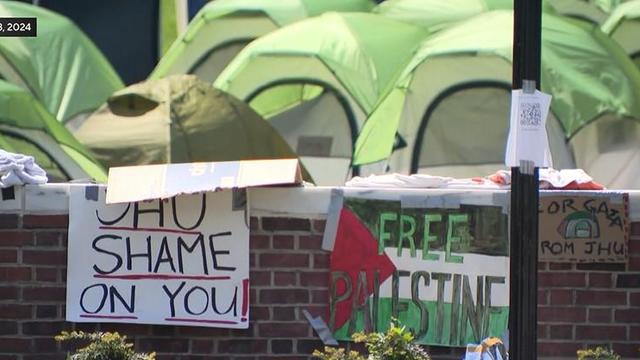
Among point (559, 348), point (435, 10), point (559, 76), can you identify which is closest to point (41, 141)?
point (559, 76)

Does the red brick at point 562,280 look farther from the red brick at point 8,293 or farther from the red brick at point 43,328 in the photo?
the red brick at point 8,293

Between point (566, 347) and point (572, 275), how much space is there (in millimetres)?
395

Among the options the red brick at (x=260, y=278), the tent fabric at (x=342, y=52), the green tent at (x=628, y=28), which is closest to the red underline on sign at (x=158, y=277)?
the red brick at (x=260, y=278)

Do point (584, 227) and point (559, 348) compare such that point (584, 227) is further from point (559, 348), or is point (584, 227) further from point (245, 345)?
point (245, 345)

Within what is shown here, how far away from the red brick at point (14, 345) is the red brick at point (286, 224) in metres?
1.46

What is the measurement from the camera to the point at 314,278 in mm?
6180

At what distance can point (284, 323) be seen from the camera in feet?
20.4

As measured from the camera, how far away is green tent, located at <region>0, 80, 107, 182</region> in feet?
30.2

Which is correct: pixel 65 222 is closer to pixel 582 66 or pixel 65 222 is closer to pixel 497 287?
pixel 497 287

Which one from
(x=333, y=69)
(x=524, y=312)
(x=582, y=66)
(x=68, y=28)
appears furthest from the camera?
(x=68, y=28)

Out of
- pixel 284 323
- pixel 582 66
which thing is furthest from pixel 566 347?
pixel 582 66

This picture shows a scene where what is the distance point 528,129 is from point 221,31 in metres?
8.35

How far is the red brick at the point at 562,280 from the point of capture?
6.17m

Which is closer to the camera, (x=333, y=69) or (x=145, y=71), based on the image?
(x=333, y=69)
